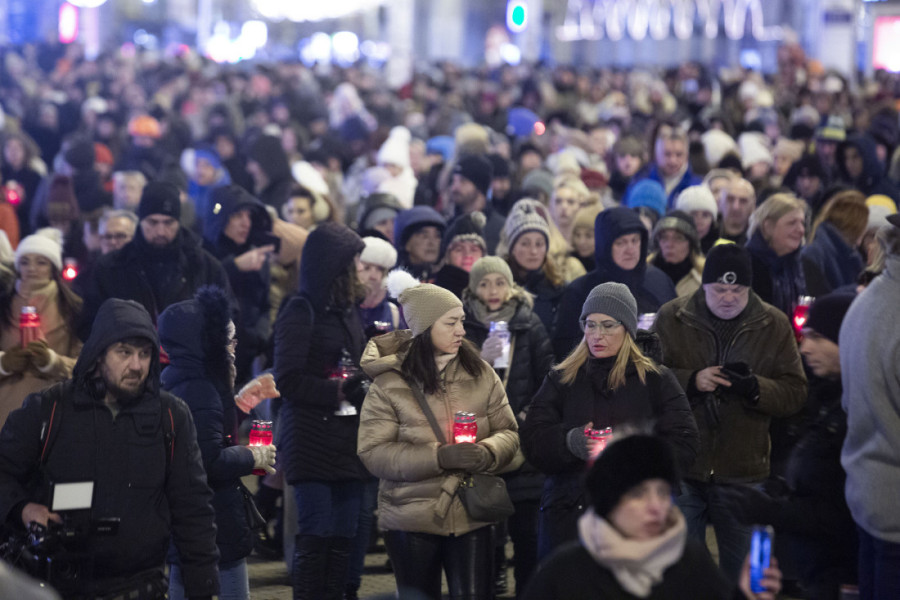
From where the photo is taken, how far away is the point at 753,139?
53.0 feet

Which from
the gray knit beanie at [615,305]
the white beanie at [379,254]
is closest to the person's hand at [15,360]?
the white beanie at [379,254]

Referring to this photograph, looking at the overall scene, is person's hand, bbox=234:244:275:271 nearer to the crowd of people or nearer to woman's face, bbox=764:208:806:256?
the crowd of people

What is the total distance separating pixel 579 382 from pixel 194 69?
975 inches

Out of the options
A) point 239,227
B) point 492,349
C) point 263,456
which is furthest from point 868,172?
point 263,456

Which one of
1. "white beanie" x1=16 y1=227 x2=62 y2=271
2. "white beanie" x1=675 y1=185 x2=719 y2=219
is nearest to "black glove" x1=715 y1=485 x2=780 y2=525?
"white beanie" x1=16 y1=227 x2=62 y2=271

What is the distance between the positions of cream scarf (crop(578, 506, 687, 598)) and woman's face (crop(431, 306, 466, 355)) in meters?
2.32

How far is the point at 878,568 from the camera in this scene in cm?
535

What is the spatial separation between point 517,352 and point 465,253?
1.40m

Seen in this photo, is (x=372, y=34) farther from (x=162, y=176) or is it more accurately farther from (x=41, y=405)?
(x=41, y=405)

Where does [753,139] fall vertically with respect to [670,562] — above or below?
above

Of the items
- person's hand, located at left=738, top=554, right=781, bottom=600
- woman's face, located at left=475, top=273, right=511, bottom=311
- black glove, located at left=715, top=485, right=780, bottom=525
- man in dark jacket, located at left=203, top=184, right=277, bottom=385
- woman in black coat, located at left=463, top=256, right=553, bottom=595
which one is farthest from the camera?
man in dark jacket, located at left=203, top=184, right=277, bottom=385

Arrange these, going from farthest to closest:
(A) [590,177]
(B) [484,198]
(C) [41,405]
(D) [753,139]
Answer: (D) [753,139] < (A) [590,177] < (B) [484,198] < (C) [41,405]

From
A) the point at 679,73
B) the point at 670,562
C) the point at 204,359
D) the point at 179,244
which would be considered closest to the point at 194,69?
the point at 679,73

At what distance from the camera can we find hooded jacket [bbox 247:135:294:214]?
14289 millimetres
